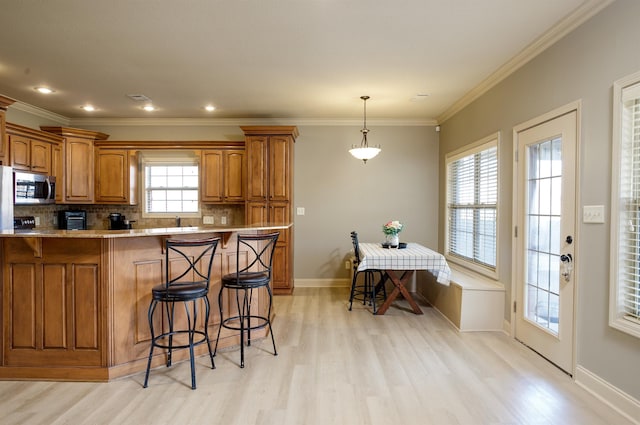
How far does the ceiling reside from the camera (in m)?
2.51

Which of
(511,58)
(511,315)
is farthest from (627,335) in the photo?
(511,58)

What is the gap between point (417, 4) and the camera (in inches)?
95.7

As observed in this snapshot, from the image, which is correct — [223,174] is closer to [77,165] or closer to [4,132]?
[77,165]

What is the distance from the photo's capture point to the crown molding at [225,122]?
221 inches

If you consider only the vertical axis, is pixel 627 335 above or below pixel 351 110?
below

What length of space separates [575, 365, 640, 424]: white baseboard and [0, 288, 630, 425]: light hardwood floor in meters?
0.05

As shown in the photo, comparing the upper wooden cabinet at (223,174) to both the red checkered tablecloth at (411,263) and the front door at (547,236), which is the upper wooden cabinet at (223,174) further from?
the front door at (547,236)

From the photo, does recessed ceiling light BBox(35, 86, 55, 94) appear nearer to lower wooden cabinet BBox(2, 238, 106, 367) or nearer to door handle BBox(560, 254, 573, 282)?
lower wooden cabinet BBox(2, 238, 106, 367)

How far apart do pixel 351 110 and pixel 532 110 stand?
2.55m

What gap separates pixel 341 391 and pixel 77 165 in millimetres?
5052

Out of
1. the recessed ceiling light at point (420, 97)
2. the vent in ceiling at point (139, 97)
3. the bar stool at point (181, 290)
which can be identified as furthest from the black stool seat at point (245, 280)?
the recessed ceiling light at point (420, 97)

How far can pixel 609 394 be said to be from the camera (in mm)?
2219

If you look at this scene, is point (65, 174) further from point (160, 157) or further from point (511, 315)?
point (511, 315)

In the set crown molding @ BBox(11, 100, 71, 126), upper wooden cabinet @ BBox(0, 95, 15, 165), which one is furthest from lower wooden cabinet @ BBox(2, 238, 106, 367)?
crown molding @ BBox(11, 100, 71, 126)
